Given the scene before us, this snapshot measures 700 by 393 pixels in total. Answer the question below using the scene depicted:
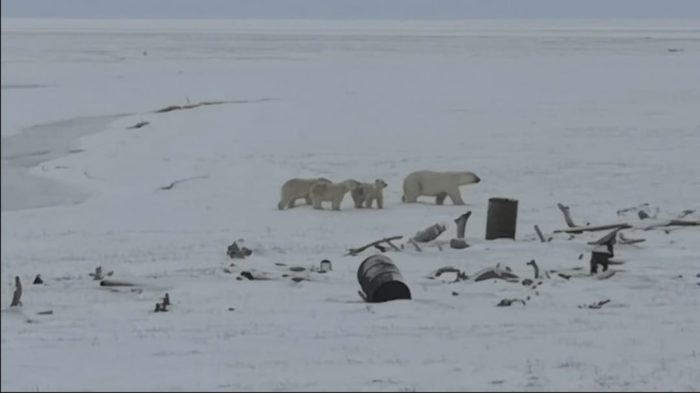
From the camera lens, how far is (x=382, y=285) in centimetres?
825

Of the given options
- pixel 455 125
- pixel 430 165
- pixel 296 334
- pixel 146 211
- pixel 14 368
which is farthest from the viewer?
pixel 455 125

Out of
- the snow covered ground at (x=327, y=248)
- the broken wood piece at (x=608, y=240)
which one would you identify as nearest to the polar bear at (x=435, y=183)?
the snow covered ground at (x=327, y=248)

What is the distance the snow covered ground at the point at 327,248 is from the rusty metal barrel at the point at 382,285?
11cm

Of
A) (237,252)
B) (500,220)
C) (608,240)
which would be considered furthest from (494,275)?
(237,252)

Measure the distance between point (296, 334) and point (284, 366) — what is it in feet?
2.98

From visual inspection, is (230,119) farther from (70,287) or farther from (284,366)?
(284,366)

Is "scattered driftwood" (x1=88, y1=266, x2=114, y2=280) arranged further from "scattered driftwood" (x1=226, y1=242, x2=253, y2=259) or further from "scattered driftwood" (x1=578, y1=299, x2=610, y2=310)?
"scattered driftwood" (x1=578, y1=299, x2=610, y2=310)

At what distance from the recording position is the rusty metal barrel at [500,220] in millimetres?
11117

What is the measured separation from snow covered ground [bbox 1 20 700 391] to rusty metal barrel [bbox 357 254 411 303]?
0.11 m

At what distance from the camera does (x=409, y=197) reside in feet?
45.2

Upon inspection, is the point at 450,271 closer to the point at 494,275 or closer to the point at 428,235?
the point at 494,275

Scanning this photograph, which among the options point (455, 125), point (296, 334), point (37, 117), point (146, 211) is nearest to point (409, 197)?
point (146, 211)

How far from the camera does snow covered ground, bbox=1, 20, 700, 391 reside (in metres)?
6.44

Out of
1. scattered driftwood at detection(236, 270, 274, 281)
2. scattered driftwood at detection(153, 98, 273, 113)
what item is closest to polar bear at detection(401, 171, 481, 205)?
scattered driftwood at detection(236, 270, 274, 281)
